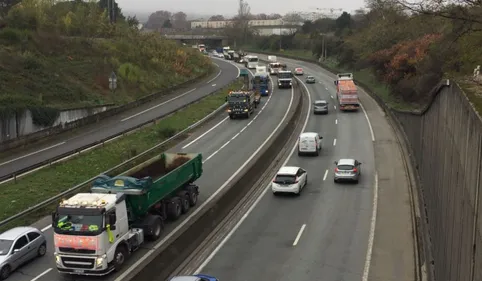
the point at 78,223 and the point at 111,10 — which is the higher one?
the point at 111,10

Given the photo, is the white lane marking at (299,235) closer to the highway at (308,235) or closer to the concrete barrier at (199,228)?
the highway at (308,235)

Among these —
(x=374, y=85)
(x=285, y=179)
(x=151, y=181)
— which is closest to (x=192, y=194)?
(x=151, y=181)

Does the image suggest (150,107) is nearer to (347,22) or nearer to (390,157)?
(390,157)

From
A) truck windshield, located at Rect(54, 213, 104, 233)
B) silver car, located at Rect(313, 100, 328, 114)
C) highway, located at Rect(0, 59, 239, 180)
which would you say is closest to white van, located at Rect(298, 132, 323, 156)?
highway, located at Rect(0, 59, 239, 180)

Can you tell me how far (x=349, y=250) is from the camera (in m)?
21.5

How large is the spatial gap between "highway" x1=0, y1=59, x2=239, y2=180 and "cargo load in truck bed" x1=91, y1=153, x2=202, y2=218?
471 inches

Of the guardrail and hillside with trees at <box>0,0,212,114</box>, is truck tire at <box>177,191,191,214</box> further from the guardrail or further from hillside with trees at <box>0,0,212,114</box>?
hillside with trees at <box>0,0,212,114</box>

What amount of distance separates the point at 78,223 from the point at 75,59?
5168 cm

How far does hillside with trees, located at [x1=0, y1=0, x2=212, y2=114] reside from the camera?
50375 mm

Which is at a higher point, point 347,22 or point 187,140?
point 347,22

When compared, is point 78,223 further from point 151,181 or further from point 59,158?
point 59,158

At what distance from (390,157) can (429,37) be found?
28141mm

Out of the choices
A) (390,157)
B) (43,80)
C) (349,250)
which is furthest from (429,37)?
(349,250)

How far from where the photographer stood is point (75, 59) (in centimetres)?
6538
